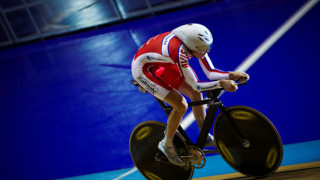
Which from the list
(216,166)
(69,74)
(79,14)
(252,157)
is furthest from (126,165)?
(79,14)

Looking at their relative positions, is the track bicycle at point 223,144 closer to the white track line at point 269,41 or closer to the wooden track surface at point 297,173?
the wooden track surface at point 297,173

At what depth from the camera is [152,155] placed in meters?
3.81

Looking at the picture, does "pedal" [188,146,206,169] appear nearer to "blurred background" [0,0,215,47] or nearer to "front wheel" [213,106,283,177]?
"front wheel" [213,106,283,177]

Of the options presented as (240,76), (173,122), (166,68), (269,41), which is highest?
(166,68)

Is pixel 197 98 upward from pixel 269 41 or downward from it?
upward

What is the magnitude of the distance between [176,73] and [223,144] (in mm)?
807

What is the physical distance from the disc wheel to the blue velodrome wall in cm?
82

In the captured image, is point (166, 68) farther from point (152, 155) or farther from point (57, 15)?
point (57, 15)

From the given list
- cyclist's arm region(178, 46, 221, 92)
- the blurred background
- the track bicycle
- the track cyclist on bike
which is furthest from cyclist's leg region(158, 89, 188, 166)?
the blurred background

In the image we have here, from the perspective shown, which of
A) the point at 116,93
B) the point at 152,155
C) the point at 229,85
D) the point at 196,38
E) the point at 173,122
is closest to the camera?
the point at 229,85

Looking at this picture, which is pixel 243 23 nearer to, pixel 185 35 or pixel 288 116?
pixel 288 116

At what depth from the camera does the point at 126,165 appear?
4.61 meters

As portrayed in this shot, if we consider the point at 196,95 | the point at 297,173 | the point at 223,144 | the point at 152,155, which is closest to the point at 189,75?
the point at 196,95

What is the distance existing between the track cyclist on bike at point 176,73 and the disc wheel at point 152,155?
0.16 metres
